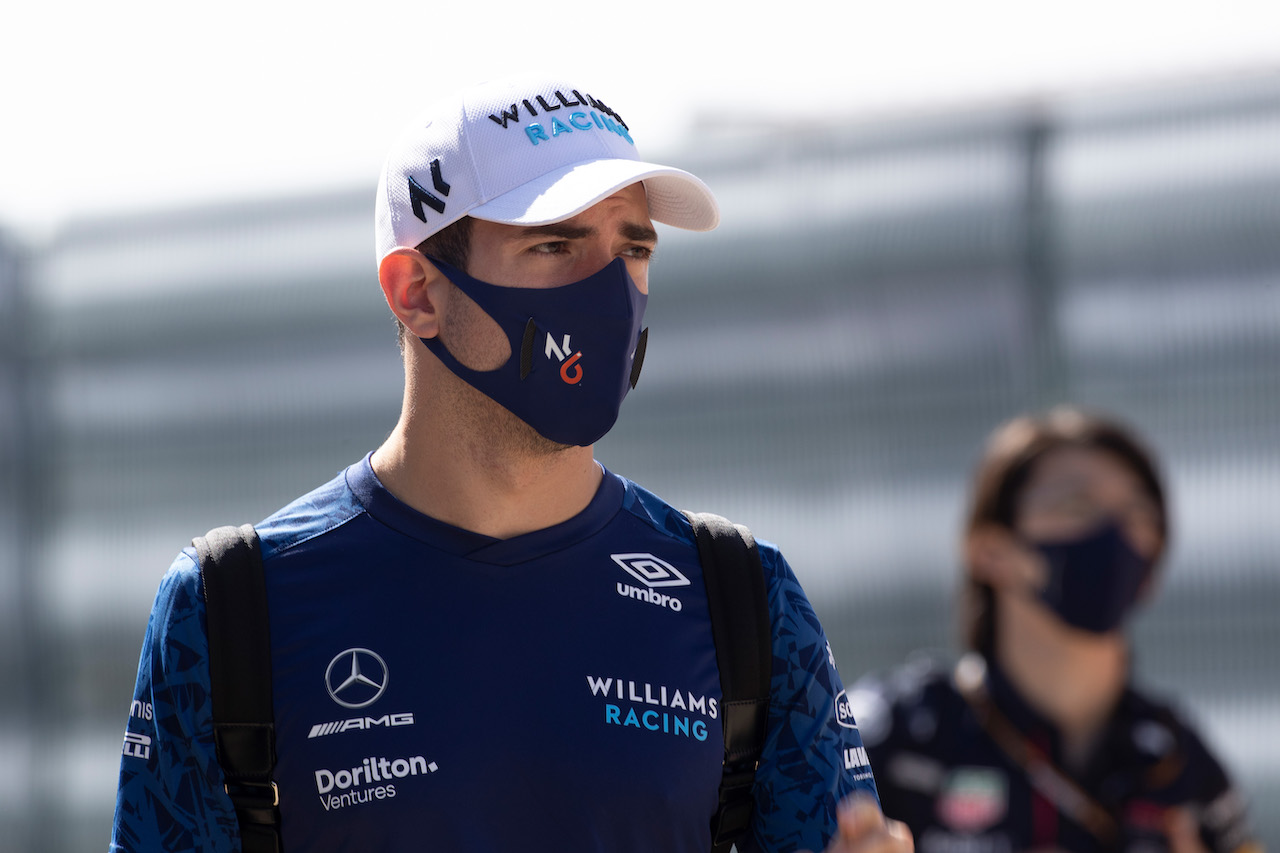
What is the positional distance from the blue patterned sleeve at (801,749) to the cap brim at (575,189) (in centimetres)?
70

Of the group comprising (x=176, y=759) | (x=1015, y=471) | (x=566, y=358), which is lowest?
(x=176, y=759)

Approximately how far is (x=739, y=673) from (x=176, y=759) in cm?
87

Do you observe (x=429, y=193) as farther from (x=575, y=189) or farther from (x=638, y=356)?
(x=638, y=356)

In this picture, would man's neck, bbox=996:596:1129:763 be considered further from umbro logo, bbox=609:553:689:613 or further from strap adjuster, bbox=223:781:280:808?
strap adjuster, bbox=223:781:280:808

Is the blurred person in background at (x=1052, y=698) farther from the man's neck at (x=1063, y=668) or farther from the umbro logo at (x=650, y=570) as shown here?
the umbro logo at (x=650, y=570)

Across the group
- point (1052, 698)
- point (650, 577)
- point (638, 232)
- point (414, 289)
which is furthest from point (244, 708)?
point (1052, 698)

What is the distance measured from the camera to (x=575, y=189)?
7.40ft

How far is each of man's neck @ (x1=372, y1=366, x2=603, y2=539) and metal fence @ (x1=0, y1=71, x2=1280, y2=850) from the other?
→ 12.8ft

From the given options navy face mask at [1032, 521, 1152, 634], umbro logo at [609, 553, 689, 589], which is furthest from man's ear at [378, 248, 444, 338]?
navy face mask at [1032, 521, 1152, 634]

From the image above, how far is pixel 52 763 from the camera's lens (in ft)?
23.1

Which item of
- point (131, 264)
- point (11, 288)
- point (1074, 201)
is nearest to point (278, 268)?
point (131, 264)

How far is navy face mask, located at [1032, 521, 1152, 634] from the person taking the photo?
11.5 feet

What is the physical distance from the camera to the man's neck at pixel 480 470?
2297 millimetres

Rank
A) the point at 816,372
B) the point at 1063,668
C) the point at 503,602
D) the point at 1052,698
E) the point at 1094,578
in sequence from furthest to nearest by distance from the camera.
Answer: the point at 816,372, the point at 1094,578, the point at 1063,668, the point at 1052,698, the point at 503,602
